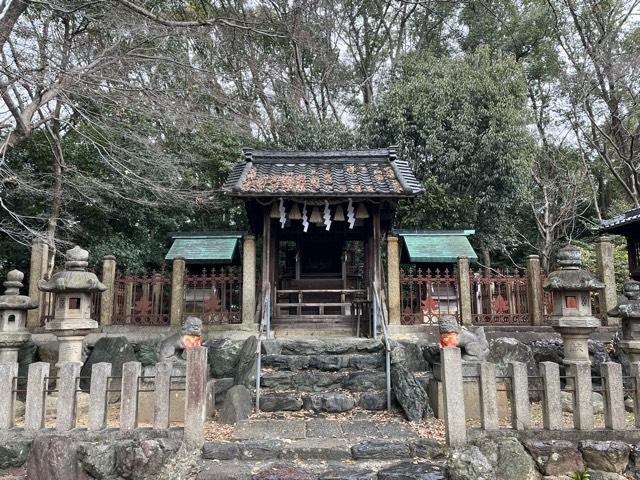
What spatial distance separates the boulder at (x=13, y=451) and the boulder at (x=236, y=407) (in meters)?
2.47

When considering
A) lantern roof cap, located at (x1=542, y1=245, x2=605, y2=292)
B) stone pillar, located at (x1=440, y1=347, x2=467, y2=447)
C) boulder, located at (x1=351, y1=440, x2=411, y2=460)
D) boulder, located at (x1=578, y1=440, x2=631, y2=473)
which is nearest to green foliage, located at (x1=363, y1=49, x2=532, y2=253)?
lantern roof cap, located at (x1=542, y1=245, x2=605, y2=292)

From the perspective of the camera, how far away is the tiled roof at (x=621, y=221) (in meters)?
10.6

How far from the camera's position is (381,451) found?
5.23 metres

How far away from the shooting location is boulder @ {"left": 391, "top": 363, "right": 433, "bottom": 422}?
20.9 ft

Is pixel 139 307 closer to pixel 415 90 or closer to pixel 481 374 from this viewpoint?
pixel 481 374

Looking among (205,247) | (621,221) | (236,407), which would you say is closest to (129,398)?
(236,407)

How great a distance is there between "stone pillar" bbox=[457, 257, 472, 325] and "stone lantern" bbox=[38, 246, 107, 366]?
7258 mm

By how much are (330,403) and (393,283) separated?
347cm

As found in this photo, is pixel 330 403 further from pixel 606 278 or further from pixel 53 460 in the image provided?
pixel 606 278

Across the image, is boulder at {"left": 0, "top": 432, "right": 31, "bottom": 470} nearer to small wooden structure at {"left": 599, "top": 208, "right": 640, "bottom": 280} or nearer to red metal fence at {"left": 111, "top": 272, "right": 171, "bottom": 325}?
red metal fence at {"left": 111, "top": 272, "right": 171, "bottom": 325}

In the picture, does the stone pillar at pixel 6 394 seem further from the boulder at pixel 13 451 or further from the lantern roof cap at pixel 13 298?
the lantern roof cap at pixel 13 298

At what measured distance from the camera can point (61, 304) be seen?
7.11 metres

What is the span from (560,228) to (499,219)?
6327 mm

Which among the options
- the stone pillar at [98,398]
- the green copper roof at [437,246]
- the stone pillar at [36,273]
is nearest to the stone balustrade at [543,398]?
the stone pillar at [98,398]
